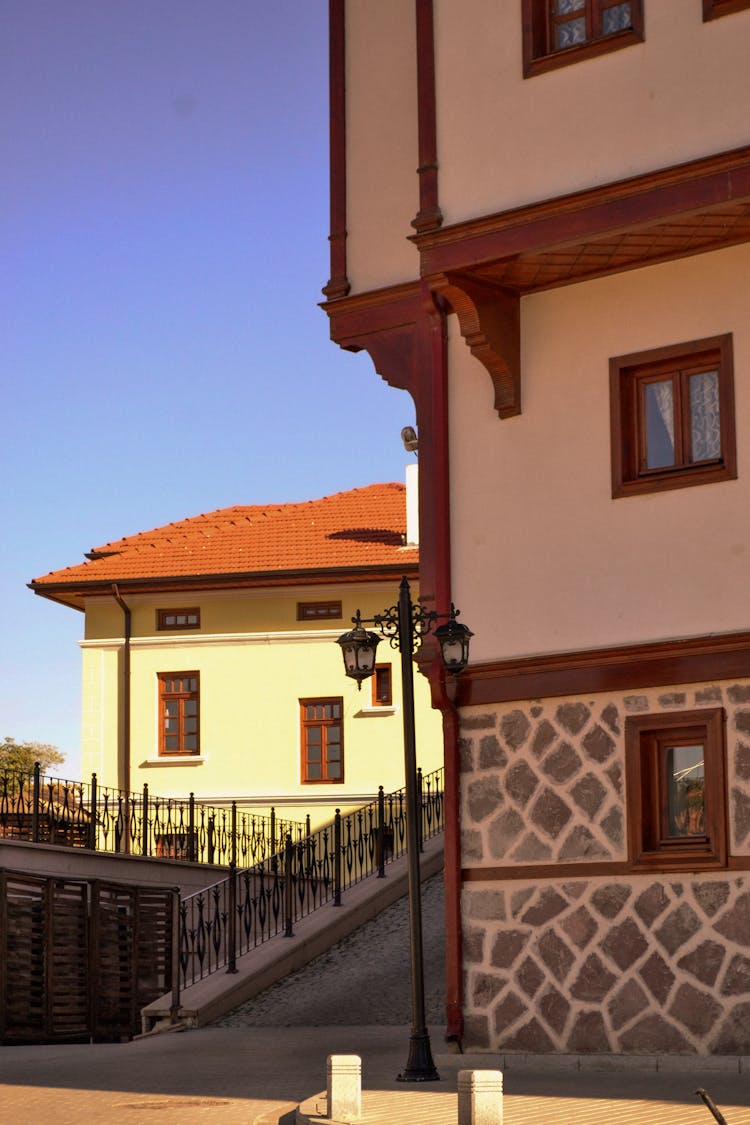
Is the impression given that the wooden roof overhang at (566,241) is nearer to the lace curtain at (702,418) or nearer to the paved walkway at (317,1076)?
the lace curtain at (702,418)

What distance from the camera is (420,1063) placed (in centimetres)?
1346

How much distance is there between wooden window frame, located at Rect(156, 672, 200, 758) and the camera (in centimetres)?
3438

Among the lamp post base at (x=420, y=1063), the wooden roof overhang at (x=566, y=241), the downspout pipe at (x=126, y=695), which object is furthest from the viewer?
the downspout pipe at (x=126, y=695)

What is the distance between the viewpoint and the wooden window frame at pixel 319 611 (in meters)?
34.1

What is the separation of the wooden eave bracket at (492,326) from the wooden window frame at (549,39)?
6.44 ft

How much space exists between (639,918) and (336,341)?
6.55 m

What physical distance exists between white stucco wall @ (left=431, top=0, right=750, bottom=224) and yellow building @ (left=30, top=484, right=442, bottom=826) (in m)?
18.4

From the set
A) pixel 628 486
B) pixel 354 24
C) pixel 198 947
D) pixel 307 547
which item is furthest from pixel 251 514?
pixel 628 486

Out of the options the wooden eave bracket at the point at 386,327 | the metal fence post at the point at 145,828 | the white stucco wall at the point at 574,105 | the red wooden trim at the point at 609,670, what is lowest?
the metal fence post at the point at 145,828

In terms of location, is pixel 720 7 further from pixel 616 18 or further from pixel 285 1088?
pixel 285 1088

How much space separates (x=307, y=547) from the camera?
3559cm

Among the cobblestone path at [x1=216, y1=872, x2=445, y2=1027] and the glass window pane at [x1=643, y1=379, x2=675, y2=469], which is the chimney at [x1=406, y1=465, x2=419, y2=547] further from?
the glass window pane at [x1=643, y1=379, x2=675, y2=469]

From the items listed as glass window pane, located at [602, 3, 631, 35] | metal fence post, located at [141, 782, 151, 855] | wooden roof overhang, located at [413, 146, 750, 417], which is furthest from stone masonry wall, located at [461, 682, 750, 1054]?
metal fence post, located at [141, 782, 151, 855]

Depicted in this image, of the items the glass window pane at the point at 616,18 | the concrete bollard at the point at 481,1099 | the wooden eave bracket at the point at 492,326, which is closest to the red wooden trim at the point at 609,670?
the wooden eave bracket at the point at 492,326
